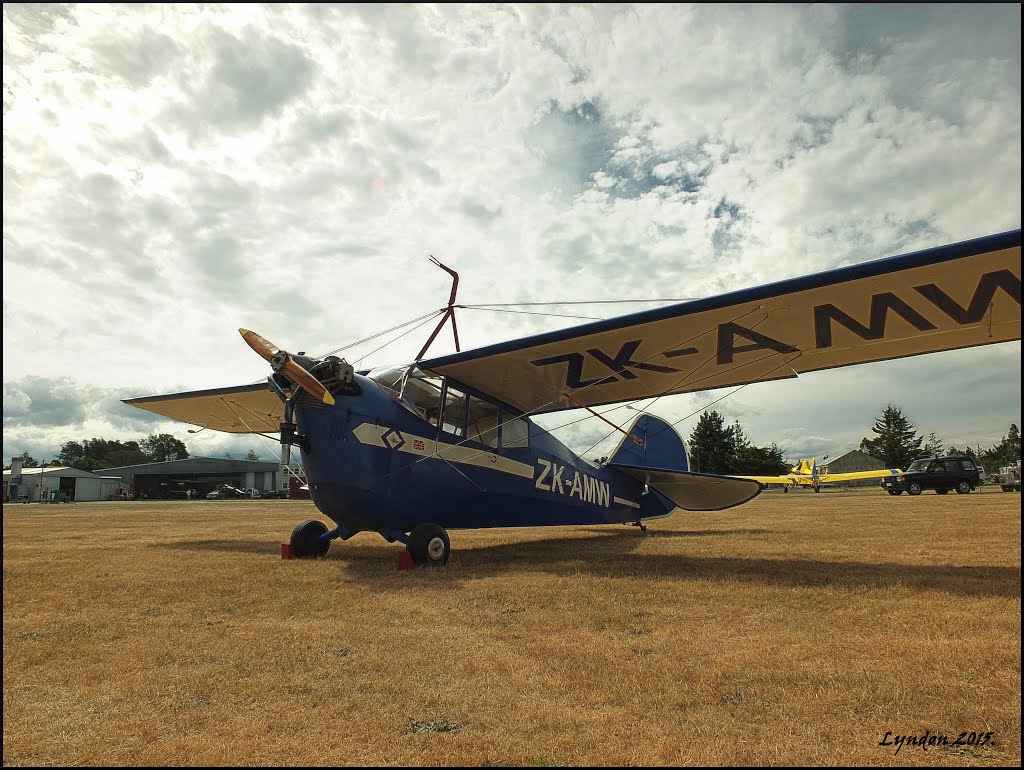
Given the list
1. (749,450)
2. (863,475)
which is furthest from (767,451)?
(863,475)

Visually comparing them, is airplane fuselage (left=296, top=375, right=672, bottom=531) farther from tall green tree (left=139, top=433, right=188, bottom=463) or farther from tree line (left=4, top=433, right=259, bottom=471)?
tall green tree (left=139, top=433, right=188, bottom=463)

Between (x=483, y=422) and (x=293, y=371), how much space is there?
3.38m

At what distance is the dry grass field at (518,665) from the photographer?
2219 mm

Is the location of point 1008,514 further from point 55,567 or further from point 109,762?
point 55,567

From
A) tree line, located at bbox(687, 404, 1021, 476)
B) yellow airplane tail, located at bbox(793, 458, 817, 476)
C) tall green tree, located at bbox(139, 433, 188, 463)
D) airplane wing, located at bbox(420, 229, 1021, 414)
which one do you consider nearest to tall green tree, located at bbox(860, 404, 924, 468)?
tree line, located at bbox(687, 404, 1021, 476)

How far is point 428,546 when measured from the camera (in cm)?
713

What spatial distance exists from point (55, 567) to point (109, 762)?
657 centimetres

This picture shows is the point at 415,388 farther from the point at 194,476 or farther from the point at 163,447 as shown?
the point at 163,447

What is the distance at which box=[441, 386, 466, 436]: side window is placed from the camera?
27.4 feet

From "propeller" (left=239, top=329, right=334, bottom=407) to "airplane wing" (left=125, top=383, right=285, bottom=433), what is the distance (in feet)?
14.2

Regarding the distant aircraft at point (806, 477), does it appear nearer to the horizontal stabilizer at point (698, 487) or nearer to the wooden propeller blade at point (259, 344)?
the horizontal stabilizer at point (698, 487)

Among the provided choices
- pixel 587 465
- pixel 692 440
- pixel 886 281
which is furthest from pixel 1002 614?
pixel 692 440

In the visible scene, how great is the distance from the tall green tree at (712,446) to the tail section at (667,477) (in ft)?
183

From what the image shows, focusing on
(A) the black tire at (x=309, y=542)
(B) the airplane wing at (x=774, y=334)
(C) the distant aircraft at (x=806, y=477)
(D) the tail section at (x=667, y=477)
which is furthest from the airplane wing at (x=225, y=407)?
(C) the distant aircraft at (x=806, y=477)
